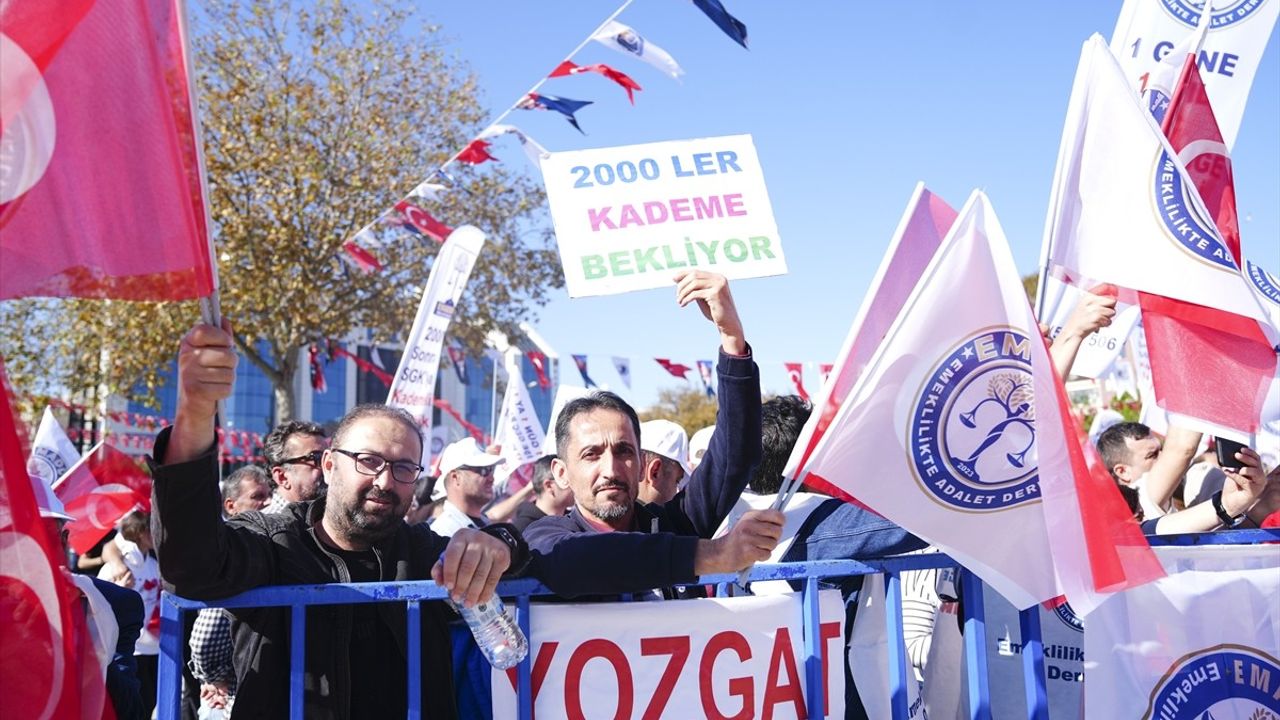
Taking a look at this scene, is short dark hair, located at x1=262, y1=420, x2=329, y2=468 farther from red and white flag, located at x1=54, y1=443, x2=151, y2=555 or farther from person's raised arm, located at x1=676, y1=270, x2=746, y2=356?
person's raised arm, located at x1=676, y1=270, x2=746, y2=356

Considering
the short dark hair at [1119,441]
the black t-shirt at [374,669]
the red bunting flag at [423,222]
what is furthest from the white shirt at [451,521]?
the red bunting flag at [423,222]

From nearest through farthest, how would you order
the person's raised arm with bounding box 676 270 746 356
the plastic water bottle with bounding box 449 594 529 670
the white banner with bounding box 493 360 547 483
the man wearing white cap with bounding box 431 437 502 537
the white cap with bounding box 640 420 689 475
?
the plastic water bottle with bounding box 449 594 529 670, the person's raised arm with bounding box 676 270 746 356, the white cap with bounding box 640 420 689 475, the man wearing white cap with bounding box 431 437 502 537, the white banner with bounding box 493 360 547 483

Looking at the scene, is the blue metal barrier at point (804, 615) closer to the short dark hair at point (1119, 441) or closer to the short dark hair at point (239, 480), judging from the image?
the short dark hair at point (1119, 441)

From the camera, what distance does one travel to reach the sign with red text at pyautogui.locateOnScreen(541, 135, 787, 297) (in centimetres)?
412

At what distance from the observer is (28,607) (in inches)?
84.4

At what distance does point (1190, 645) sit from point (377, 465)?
8.09 ft

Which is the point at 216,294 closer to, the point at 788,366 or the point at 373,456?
the point at 373,456

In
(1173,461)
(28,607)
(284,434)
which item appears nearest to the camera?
(28,607)

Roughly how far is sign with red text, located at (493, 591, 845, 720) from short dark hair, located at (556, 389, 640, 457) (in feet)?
2.21

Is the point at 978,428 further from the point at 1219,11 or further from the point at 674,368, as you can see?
the point at 674,368

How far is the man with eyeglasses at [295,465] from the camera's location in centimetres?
519

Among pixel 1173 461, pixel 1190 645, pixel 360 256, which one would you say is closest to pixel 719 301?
pixel 1190 645

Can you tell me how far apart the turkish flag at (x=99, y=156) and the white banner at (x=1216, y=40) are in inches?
172

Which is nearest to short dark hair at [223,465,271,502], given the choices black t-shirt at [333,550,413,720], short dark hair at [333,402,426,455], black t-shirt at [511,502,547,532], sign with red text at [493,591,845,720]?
black t-shirt at [511,502,547,532]
